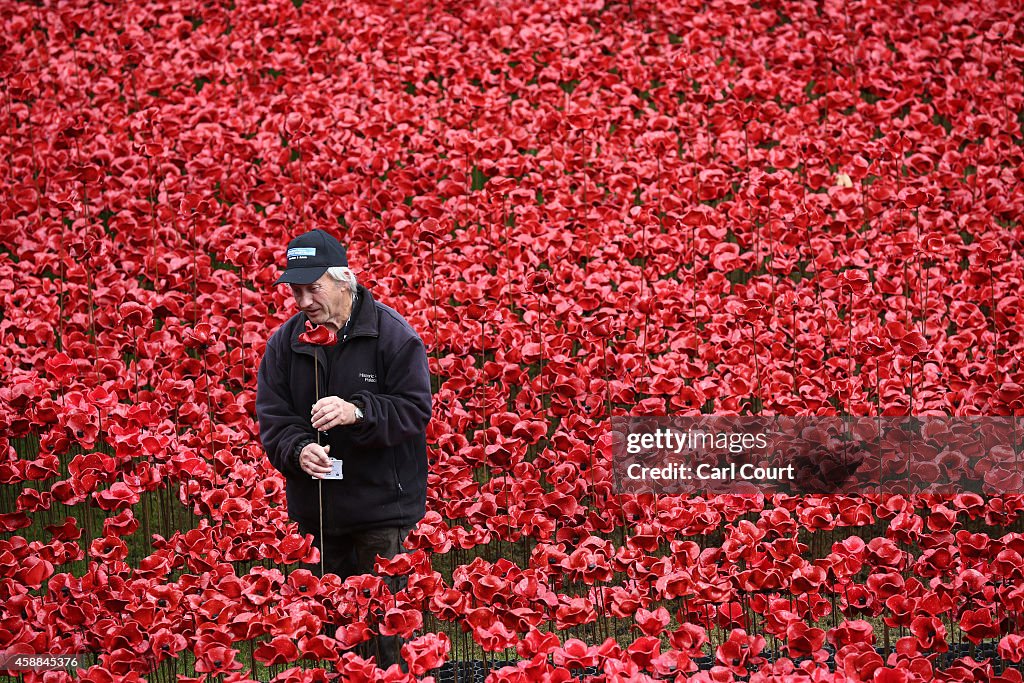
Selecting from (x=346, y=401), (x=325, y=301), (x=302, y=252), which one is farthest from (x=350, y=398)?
(x=302, y=252)

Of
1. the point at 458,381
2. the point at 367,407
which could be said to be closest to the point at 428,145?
the point at 458,381

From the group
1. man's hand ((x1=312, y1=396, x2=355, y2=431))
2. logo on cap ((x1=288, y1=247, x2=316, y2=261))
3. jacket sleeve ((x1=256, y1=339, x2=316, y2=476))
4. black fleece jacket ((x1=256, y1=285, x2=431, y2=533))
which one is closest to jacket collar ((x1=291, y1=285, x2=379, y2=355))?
black fleece jacket ((x1=256, y1=285, x2=431, y2=533))

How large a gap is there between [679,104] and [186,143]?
421cm

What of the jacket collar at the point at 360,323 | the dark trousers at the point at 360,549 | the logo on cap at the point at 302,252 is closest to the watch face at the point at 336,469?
the dark trousers at the point at 360,549

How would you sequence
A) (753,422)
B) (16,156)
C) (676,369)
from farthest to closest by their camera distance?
1. (16,156)
2. (676,369)
3. (753,422)

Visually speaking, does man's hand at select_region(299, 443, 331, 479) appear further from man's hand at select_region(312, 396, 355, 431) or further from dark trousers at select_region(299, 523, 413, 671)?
dark trousers at select_region(299, 523, 413, 671)

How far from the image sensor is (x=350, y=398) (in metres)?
4.04

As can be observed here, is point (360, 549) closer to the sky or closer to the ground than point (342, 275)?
closer to the ground

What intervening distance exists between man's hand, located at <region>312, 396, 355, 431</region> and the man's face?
44cm

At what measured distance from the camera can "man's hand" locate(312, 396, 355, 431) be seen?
12.3 ft

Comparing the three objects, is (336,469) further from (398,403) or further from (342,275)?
(342,275)

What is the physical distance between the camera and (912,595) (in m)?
3.74

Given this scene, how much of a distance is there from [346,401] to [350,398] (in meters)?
0.05

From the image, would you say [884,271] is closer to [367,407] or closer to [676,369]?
[676,369]
